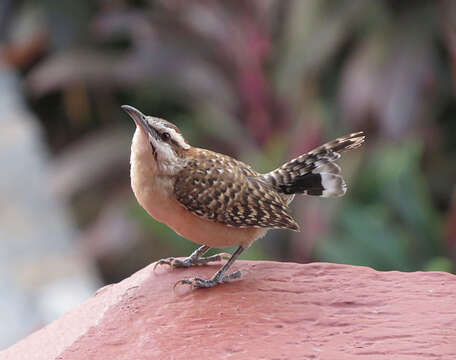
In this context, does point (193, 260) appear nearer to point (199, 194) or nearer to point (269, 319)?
point (199, 194)

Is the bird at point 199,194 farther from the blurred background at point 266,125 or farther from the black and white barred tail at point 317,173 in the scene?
the blurred background at point 266,125

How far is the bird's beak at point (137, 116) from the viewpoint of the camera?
117 inches

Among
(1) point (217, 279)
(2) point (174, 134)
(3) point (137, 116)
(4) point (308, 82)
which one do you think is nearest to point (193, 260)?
(1) point (217, 279)

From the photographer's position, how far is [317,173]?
3477 mm

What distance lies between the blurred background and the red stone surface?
1.96 metres

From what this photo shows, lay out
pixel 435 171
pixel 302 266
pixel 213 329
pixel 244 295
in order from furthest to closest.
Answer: pixel 435 171, pixel 302 266, pixel 244 295, pixel 213 329

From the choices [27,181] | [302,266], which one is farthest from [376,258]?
[27,181]

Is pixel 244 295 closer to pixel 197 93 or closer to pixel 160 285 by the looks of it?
pixel 160 285

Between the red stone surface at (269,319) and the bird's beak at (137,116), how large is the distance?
26.4 inches

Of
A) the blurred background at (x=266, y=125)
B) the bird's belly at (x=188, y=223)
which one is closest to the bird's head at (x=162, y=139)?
the bird's belly at (x=188, y=223)

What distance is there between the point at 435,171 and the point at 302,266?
12.1 ft

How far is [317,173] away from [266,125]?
334 cm

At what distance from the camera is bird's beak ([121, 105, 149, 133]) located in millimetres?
2977

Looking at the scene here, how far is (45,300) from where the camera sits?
22.2 ft
